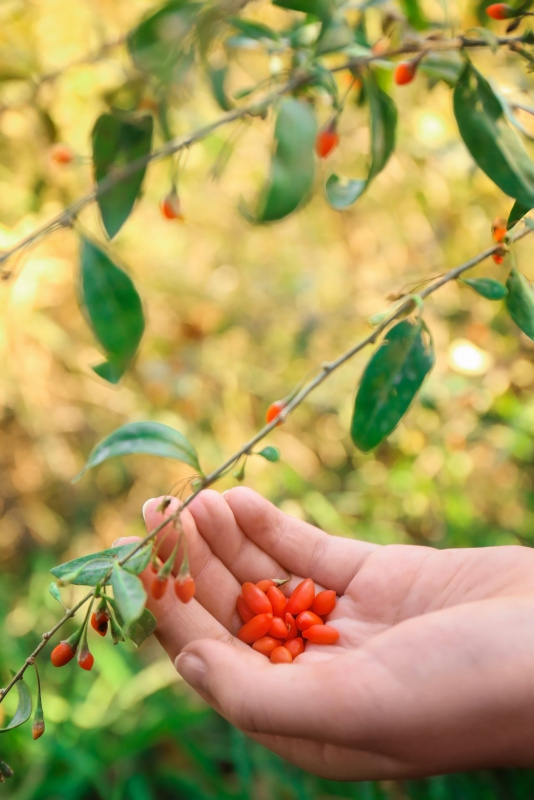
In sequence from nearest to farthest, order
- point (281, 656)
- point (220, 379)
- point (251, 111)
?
point (251, 111)
point (281, 656)
point (220, 379)

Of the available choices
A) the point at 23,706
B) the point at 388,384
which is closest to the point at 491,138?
the point at 388,384

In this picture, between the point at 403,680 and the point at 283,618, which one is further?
the point at 283,618

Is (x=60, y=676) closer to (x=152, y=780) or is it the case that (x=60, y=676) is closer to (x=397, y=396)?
(x=152, y=780)

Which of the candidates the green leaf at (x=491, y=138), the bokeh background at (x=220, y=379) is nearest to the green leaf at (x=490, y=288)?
the green leaf at (x=491, y=138)

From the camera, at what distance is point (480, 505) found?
2.26m

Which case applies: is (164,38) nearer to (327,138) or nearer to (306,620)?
(327,138)

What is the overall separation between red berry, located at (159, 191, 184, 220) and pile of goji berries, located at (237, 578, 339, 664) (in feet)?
2.01

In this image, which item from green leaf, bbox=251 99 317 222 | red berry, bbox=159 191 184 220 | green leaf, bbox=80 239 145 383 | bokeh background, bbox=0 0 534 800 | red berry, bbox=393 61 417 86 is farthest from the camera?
bokeh background, bbox=0 0 534 800

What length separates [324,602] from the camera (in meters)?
1.16

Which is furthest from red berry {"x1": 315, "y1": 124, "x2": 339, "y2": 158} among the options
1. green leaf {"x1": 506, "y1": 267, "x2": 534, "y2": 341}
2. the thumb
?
the thumb

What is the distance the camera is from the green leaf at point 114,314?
76 centimetres

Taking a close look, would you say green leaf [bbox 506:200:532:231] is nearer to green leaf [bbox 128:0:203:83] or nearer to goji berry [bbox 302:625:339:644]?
green leaf [bbox 128:0:203:83]

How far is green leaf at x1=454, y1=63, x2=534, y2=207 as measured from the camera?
29.3 inches

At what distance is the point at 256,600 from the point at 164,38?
→ 82cm
